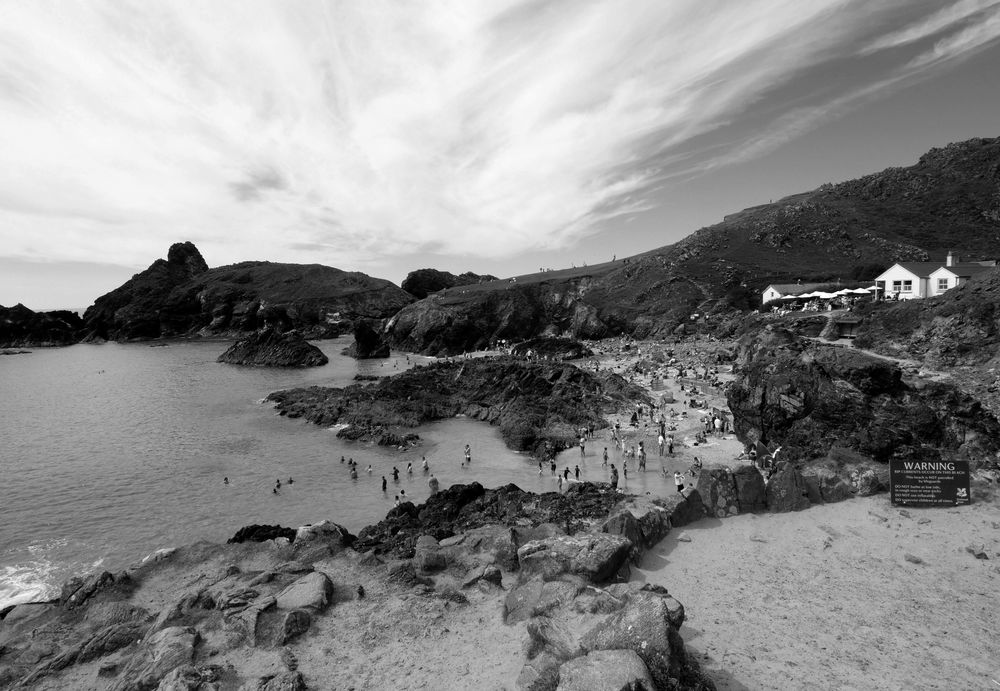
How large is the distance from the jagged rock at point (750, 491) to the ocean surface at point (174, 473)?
757 centimetres

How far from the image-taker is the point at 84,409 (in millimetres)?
47188

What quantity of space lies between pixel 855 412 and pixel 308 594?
24.1m

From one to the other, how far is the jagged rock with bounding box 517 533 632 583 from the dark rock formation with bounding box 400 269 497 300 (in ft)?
466

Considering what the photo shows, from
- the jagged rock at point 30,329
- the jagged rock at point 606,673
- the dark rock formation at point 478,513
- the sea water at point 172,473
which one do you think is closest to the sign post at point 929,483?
the dark rock formation at point 478,513

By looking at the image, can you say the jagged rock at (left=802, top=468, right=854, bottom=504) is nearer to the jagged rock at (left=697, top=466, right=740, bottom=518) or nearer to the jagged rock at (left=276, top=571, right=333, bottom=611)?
the jagged rock at (left=697, top=466, right=740, bottom=518)

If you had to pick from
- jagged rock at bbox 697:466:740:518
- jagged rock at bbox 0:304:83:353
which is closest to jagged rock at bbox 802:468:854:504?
jagged rock at bbox 697:466:740:518

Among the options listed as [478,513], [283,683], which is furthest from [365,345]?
[283,683]

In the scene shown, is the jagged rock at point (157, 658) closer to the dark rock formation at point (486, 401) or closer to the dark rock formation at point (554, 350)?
the dark rock formation at point (486, 401)

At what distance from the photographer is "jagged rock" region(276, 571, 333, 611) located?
1197 cm

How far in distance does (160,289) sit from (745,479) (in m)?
172

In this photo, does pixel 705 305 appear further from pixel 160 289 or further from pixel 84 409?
pixel 160 289

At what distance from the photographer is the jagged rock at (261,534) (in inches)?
726

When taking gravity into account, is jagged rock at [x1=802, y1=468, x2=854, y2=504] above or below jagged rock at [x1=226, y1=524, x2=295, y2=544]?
above

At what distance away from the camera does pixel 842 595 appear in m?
11.8
